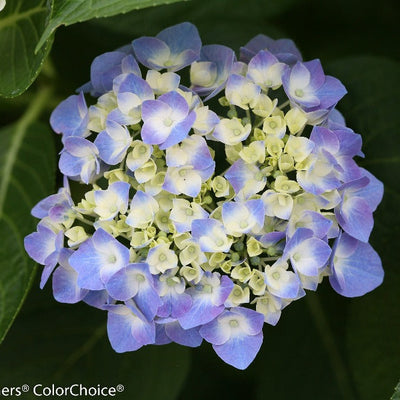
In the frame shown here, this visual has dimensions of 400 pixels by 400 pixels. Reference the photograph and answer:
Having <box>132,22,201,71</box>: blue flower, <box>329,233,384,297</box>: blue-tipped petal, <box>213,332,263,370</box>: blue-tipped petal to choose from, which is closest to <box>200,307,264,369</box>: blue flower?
<box>213,332,263,370</box>: blue-tipped petal

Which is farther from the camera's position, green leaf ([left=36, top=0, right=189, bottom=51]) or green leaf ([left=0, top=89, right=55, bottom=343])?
green leaf ([left=0, top=89, right=55, bottom=343])

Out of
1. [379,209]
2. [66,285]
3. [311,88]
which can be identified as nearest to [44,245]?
[66,285]

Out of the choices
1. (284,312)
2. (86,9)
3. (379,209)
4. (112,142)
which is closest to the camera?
(86,9)

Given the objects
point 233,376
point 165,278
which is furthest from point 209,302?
point 233,376

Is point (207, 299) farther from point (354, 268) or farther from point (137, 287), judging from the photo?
point (354, 268)

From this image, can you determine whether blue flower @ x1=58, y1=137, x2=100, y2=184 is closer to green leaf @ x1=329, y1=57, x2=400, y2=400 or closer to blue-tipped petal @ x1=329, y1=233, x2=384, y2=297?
blue-tipped petal @ x1=329, y1=233, x2=384, y2=297

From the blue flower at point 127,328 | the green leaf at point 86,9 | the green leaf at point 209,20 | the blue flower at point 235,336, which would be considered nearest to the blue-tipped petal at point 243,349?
the blue flower at point 235,336
